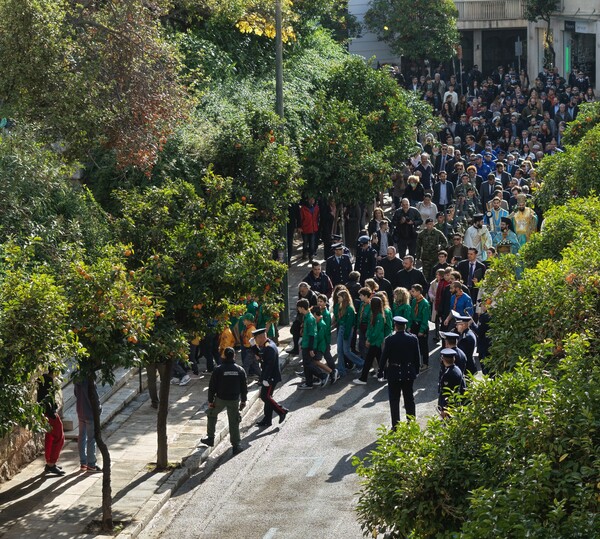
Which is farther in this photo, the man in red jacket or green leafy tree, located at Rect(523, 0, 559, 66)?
green leafy tree, located at Rect(523, 0, 559, 66)

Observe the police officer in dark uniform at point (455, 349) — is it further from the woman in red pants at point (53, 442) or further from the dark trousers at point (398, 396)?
the woman in red pants at point (53, 442)

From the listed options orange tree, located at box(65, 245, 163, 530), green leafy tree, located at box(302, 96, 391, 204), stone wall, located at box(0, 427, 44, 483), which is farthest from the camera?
green leafy tree, located at box(302, 96, 391, 204)

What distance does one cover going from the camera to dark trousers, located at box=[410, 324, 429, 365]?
1931 centimetres

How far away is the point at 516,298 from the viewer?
10.9 metres

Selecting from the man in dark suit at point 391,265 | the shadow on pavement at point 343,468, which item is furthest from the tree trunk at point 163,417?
the man in dark suit at point 391,265

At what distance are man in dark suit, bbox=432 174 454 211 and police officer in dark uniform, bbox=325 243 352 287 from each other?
6.30m

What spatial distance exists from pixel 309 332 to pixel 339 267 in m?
3.98

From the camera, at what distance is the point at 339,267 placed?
22484mm

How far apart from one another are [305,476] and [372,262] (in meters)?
8.28

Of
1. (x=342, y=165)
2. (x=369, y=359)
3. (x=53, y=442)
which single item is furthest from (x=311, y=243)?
(x=53, y=442)

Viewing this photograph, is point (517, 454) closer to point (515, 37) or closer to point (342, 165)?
point (342, 165)

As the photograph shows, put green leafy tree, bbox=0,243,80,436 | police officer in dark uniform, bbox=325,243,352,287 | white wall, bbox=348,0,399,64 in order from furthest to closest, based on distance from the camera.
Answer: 1. white wall, bbox=348,0,399,64
2. police officer in dark uniform, bbox=325,243,352,287
3. green leafy tree, bbox=0,243,80,436

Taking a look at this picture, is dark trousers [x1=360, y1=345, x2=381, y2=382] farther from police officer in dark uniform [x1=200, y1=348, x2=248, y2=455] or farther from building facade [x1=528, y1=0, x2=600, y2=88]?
building facade [x1=528, y1=0, x2=600, y2=88]

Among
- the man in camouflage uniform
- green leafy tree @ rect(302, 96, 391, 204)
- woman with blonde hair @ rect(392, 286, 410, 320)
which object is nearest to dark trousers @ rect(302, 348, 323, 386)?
woman with blonde hair @ rect(392, 286, 410, 320)
